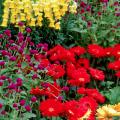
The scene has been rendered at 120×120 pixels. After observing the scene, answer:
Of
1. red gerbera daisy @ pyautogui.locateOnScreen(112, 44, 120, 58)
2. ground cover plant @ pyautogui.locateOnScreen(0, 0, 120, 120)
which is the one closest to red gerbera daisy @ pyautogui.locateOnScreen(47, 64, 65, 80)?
ground cover plant @ pyautogui.locateOnScreen(0, 0, 120, 120)

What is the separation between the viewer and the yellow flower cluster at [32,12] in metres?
4.66

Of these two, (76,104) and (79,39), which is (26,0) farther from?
(76,104)

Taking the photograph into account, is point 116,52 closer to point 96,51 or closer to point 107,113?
point 96,51

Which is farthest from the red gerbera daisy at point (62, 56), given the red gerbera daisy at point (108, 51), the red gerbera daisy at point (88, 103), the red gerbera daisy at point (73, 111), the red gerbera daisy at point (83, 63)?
the red gerbera daisy at point (73, 111)

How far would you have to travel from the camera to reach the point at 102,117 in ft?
10.3

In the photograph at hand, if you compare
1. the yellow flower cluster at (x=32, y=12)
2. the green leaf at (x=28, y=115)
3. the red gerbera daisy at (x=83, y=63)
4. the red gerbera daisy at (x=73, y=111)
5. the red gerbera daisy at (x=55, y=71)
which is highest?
the yellow flower cluster at (x=32, y=12)

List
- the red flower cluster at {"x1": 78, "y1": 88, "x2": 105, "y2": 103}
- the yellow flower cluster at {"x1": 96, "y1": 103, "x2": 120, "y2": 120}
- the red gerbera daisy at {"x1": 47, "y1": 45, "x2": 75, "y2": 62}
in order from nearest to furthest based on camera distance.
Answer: the yellow flower cluster at {"x1": 96, "y1": 103, "x2": 120, "y2": 120}, the red flower cluster at {"x1": 78, "y1": 88, "x2": 105, "y2": 103}, the red gerbera daisy at {"x1": 47, "y1": 45, "x2": 75, "y2": 62}

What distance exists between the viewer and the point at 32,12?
4.74 meters

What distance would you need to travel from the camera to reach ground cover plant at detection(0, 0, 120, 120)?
3496 millimetres

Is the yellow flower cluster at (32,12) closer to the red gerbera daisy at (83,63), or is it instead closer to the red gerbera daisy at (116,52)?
the red gerbera daisy at (83,63)

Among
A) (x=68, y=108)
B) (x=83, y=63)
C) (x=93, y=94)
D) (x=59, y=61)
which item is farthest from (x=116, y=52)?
(x=68, y=108)

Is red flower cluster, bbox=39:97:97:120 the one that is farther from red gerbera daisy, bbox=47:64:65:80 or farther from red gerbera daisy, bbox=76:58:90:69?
red gerbera daisy, bbox=76:58:90:69

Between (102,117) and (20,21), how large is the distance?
1.83m

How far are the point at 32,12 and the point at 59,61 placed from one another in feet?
1.95
